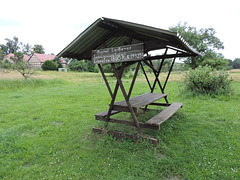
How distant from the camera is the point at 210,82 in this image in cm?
904

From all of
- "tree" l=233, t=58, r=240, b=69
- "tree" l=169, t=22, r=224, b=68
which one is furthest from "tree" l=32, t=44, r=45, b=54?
"tree" l=233, t=58, r=240, b=69

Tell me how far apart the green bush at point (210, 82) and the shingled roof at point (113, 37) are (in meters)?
5.52

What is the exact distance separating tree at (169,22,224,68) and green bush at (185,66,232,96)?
13630 millimetres

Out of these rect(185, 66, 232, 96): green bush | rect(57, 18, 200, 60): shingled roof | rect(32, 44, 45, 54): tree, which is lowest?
rect(185, 66, 232, 96): green bush

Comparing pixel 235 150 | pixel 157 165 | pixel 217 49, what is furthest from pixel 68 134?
pixel 217 49

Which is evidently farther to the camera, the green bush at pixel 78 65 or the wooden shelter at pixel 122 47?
the green bush at pixel 78 65

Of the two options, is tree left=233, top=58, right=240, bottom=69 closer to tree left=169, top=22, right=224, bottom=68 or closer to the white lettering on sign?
tree left=169, top=22, right=224, bottom=68

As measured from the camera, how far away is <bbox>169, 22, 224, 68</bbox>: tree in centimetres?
2159

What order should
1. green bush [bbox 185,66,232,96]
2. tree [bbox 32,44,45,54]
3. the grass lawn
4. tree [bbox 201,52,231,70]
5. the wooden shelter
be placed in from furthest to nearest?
tree [bbox 32,44,45,54] → tree [bbox 201,52,231,70] → green bush [bbox 185,66,232,96] → the wooden shelter → the grass lawn

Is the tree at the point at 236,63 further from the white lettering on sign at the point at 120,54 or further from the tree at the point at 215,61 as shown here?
the white lettering on sign at the point at 120,54

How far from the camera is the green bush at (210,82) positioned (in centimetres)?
896

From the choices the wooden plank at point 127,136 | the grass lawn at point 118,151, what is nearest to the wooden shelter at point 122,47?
the wooden plank at point 127,136

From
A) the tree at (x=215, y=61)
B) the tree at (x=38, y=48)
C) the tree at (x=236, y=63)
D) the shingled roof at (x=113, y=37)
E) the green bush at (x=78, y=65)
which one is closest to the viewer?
the shingled roof at (x=113, y=37)

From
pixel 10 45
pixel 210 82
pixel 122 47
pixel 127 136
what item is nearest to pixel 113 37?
pixel 122 47
